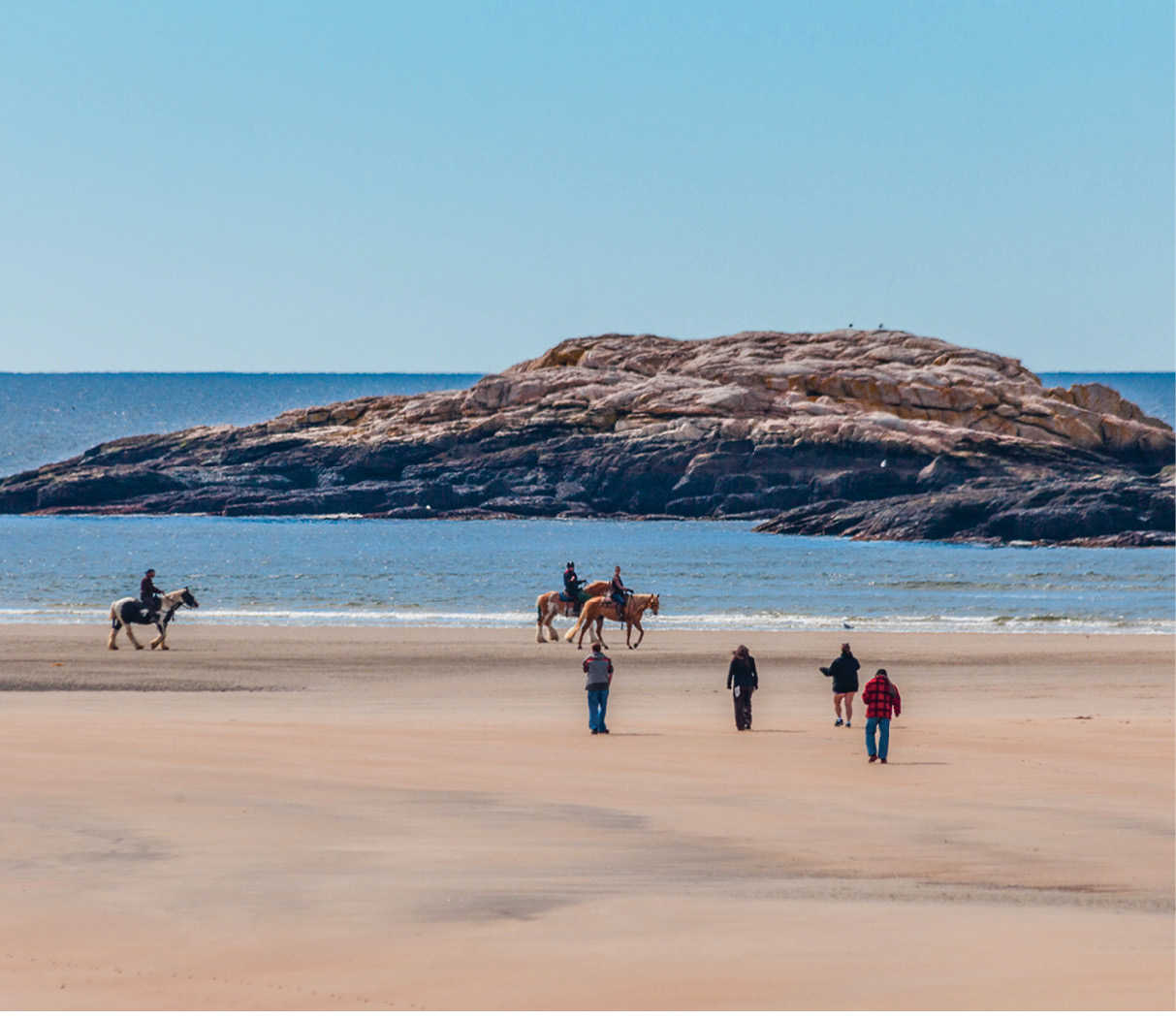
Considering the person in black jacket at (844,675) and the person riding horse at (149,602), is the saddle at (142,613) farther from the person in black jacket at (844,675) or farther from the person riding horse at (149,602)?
the person in black jacket at (844,675)

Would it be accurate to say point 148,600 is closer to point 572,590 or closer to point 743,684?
point 572,590

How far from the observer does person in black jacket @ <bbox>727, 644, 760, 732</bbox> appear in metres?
21.6

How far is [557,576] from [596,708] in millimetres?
38742

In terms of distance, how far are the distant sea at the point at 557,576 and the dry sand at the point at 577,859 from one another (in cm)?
1982

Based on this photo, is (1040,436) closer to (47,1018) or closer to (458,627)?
(458,627)

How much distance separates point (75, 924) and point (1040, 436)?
4363 inches

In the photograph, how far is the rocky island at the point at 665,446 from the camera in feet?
363

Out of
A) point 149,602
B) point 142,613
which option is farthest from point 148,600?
point 142,613

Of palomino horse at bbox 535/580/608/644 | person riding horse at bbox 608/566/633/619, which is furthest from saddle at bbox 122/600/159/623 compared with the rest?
person riding horse at bbox 608/566/633/619

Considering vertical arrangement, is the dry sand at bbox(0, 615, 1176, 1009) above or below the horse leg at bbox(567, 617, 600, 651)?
below

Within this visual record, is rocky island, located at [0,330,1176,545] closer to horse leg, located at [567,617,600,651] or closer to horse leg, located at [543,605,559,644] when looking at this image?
horse leg, located at [543,605,559,644]

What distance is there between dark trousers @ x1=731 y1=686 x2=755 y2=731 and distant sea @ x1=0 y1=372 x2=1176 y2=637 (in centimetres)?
1897

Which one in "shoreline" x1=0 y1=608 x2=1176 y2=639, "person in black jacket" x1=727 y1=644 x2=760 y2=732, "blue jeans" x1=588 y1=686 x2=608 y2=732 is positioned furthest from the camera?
"shoreline" x1=0 y1=608 x2=1176 y2=639

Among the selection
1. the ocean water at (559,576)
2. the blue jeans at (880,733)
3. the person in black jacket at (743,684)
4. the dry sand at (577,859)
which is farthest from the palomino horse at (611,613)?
the blue jeans at (880,733)
